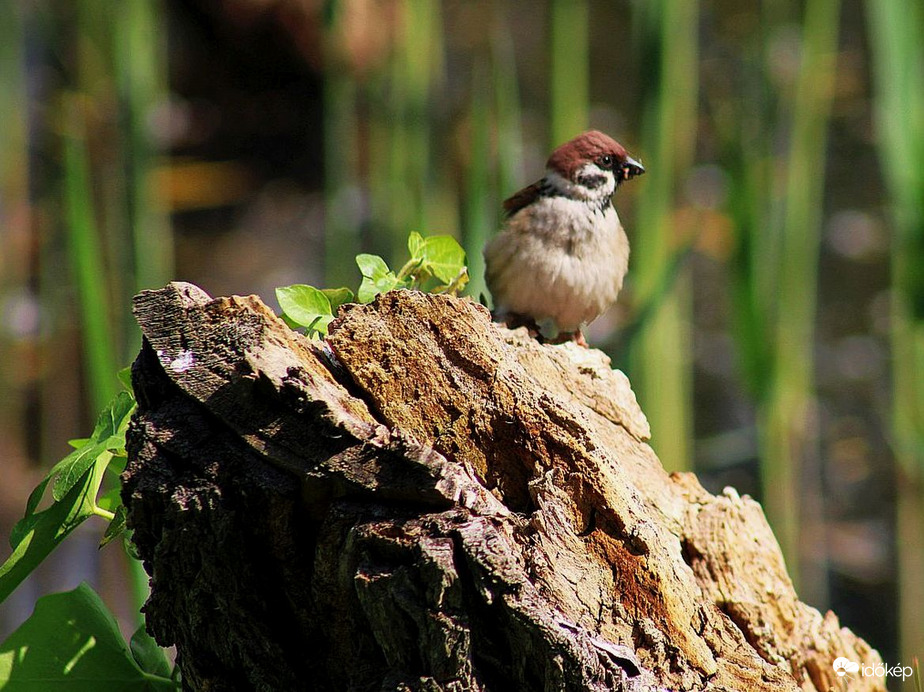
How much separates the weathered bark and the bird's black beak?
3.55ft

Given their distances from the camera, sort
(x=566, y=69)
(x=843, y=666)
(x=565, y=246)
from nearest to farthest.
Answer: (x=843, y=666) → (x=565, y=246) → (x=566, y=69)

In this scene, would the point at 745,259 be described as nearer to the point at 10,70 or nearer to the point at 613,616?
the point at 613,616

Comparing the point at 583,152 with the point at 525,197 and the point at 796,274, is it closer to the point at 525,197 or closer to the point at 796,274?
the point at 525,197

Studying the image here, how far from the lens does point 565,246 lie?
2.10 m

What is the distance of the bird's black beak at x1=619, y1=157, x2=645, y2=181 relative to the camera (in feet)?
6.94

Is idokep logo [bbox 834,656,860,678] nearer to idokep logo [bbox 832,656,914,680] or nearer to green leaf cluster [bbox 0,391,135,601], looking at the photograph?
idokep logo [bbox 832,656,914,680]

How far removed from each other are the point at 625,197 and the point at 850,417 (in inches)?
50.4

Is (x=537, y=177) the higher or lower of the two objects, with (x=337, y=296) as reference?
lower

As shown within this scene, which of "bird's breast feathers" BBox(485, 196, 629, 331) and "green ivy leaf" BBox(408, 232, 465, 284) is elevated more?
"green ivy leaf" BBox(408, 232, 465, 284)

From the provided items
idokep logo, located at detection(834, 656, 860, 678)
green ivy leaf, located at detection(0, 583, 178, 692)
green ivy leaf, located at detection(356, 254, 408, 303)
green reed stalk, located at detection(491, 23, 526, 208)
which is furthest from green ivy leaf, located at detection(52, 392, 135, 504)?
green reed stalk, located at detection(491, 23, 526, 208)

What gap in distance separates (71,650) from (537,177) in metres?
4.05

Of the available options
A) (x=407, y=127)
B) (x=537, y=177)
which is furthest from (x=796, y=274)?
(x=537, y=177)

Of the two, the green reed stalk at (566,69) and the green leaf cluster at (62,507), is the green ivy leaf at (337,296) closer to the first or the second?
the green leaf cluster at (62,507)

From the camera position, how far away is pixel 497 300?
2143mm
